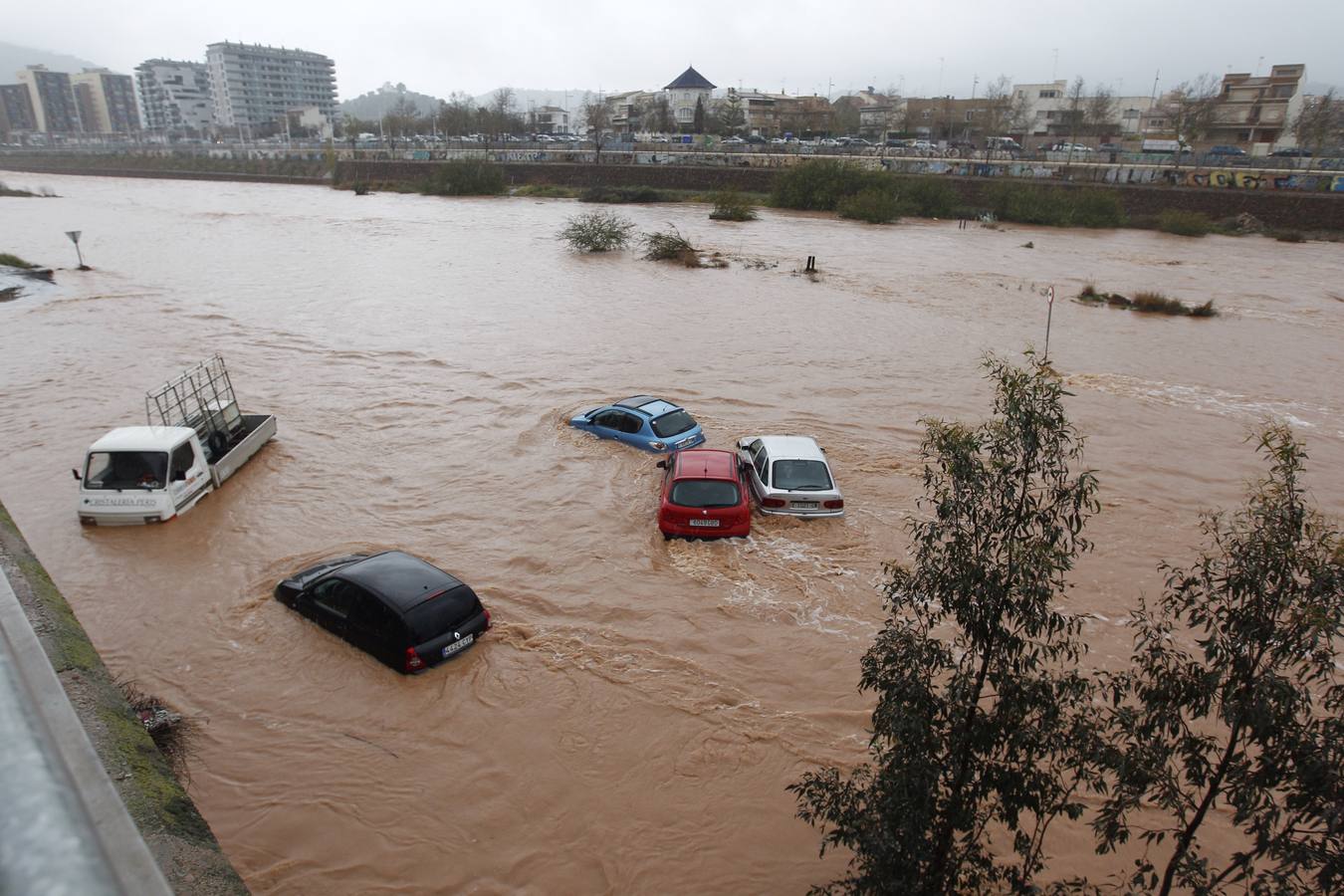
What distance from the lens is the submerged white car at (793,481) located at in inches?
497

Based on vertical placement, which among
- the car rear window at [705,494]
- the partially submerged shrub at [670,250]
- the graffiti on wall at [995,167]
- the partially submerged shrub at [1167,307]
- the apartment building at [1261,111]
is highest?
the apartment building at [1261,111]

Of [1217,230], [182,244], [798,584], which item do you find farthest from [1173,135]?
[798,584]

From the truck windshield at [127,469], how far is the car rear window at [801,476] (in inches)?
375

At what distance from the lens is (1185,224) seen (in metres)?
49.8

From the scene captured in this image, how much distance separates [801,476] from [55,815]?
12.3m

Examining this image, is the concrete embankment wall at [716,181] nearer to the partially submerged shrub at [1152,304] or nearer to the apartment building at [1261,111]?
the partially submerged shrub at [1152,304]

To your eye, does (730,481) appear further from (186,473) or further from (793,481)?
(186,473)

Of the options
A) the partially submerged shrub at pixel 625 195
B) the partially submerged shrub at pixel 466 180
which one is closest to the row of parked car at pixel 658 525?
the partially submerged shrub at pixel 625 195

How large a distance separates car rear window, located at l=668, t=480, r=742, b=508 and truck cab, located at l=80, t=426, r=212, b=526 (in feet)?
25.8

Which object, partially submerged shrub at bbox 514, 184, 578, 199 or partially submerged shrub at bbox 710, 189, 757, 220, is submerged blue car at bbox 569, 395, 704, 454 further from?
partially submerged shrub at bbox 514, 184, 578, 199

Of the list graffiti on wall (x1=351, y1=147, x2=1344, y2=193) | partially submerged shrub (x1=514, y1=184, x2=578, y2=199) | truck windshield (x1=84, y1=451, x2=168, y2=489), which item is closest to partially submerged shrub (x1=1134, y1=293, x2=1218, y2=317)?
truck windshield (x1=84, y1=451, x2=168, y2=489)

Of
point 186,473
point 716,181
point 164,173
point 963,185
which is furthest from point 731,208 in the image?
point 164,173

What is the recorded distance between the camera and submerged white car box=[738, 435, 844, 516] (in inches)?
497

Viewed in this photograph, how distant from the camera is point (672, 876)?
7.00 metres
